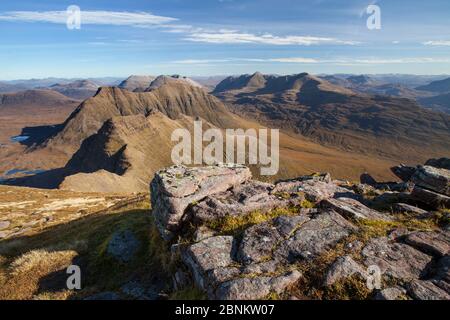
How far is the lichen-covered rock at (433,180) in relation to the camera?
74.6 ft

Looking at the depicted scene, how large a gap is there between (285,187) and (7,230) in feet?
137

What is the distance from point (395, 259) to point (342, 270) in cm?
309

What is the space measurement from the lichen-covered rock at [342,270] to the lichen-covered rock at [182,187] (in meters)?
9.87

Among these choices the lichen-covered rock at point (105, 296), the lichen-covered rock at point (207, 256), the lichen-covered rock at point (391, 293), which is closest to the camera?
the lichen-covered rock at point (391, 293)

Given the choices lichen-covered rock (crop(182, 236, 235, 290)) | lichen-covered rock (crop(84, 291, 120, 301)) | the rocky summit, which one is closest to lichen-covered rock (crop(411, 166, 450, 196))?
the rocky summit

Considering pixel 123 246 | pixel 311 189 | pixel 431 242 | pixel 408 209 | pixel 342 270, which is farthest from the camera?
pixel 311 189

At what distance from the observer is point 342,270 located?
44.8 feet

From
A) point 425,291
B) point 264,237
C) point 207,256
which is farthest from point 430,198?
point 207,256

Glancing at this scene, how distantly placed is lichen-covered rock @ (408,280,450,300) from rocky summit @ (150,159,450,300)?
0.12ft

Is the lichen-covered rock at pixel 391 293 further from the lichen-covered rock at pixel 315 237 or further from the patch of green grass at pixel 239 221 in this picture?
the patch of green grass at pixel 239 221

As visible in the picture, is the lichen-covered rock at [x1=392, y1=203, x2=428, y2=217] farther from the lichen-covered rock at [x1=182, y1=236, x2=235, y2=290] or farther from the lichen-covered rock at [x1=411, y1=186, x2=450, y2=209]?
the lichen-covered rock at [x1=182, y1=236, x2=235, y2=290]

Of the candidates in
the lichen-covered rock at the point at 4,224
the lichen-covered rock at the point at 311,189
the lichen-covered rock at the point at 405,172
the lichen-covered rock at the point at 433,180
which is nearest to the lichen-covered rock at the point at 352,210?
the lichen-covered rock at the point at 311,189

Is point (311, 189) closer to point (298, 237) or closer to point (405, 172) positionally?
point (298, 237)
